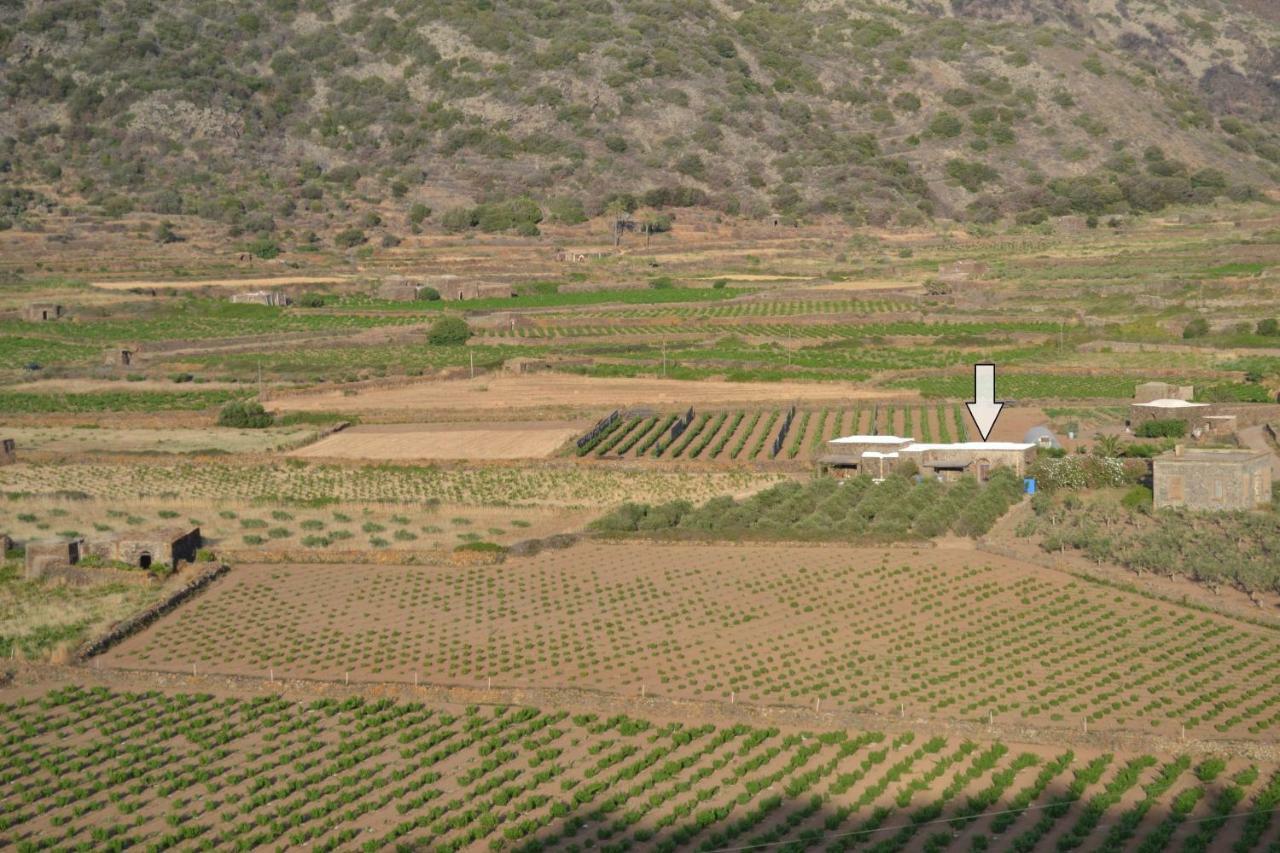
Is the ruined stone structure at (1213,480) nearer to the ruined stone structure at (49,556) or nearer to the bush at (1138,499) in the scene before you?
the bush at (1138,499)

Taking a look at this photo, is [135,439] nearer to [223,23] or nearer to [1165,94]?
[223,23]

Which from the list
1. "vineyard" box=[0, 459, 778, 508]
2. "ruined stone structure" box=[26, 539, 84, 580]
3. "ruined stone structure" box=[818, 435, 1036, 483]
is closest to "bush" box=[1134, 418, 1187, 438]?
"ruined stone structure" box=[818, 435, 1036, 483]

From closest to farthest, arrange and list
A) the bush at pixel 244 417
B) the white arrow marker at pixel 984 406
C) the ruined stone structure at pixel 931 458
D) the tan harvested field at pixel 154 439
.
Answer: the white arrow marker at pixel 984 406, the ruined stone structure at pixel 931 458, the tan harvested field at pixel 154 439, the bush at pixel 244 417

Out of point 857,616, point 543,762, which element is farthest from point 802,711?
point 857,616

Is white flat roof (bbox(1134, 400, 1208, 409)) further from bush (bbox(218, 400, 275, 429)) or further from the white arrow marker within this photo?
bush (bbox(218, 400, 275, 429))

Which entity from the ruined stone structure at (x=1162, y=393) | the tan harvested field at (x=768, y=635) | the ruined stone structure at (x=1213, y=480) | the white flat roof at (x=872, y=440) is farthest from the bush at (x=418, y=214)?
the tan harvested field at (x=768, y=635)

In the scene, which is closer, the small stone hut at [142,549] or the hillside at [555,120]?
the small stone hut at [142,549]
